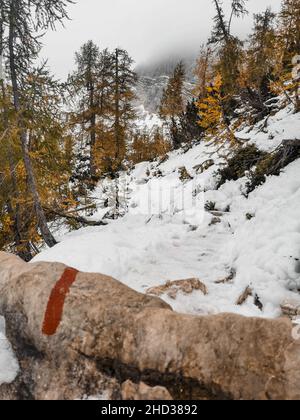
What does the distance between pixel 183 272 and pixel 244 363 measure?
3486 mm

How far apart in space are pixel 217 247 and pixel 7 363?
4.93 m

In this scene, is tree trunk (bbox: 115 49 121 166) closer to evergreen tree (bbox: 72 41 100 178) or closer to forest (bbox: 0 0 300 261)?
evergreen tree (bbox: 72 41 100 178)

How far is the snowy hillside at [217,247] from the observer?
16.3 ft

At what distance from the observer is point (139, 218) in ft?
33.2

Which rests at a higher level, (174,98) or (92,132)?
(174,98)

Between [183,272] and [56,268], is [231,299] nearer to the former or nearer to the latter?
[183,272]

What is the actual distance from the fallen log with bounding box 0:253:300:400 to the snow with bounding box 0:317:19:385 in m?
0.07

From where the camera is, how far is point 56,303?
3.43 metres

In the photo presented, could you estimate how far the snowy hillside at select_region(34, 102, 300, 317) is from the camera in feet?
16.3

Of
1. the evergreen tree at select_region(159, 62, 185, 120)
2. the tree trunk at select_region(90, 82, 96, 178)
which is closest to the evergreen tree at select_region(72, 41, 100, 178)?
the tree trunk at select_region(90, 82, 96, 178)

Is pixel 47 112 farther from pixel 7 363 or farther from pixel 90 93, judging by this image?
pixel 90 93

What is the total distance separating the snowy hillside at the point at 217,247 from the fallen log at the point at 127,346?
1.79 metres

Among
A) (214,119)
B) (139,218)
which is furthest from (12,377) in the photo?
(214,119)

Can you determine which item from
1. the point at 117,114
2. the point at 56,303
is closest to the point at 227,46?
the point at 117,114
